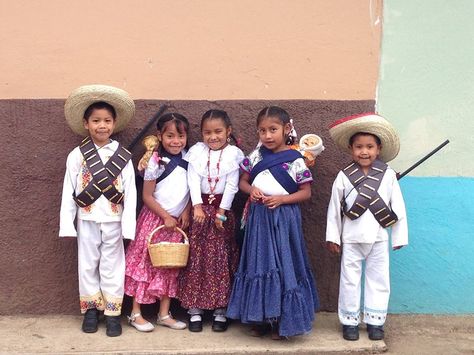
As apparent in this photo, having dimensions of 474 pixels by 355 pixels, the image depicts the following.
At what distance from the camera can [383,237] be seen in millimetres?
4996

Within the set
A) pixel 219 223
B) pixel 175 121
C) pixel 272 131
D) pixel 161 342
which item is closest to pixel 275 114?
pixel 272 131

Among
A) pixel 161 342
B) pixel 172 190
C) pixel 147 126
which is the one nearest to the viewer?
pixel 161 342

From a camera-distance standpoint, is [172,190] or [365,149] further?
[172,190]

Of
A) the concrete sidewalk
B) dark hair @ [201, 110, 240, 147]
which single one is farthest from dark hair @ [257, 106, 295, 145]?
the concrete sidewalk

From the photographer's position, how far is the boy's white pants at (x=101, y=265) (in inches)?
197

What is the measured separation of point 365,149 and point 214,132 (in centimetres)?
104

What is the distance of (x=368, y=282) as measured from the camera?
505 centimetres

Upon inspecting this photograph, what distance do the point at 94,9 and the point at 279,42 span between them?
1367mm

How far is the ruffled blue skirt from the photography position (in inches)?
189

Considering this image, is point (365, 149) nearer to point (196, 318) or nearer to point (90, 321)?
point (196, 318)

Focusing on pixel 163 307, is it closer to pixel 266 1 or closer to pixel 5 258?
pixel 5 258

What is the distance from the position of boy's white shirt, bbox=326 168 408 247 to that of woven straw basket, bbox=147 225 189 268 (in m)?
1.01

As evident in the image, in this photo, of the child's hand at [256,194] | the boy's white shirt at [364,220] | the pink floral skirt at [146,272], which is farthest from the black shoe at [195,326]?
the boy's white shirt at [364,220]

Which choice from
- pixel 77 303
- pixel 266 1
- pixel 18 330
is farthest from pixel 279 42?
pixel 18 330
